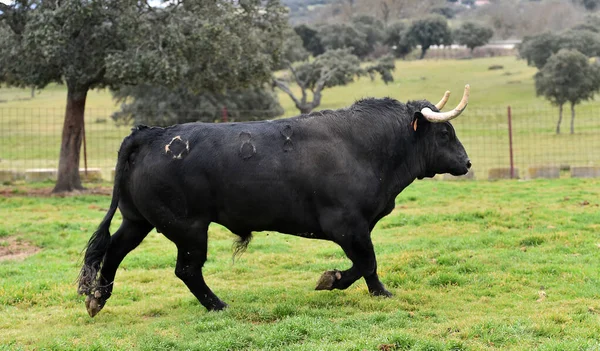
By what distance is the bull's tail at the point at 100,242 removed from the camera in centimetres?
719

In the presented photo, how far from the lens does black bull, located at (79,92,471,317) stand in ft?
23.3

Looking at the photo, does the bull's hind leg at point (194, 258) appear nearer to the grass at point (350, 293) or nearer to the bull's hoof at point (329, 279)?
the grass at point (350, 293)

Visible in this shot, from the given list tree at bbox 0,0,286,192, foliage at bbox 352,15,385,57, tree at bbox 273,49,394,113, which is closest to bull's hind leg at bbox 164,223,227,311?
tree at bbox 0,0,286,192

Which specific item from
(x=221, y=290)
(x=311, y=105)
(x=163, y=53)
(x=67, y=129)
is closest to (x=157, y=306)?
(x=221, y=290)

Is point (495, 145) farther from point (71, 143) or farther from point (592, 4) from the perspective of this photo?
point (592, 4)

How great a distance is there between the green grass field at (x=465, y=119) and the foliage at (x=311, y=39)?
29.6 feet

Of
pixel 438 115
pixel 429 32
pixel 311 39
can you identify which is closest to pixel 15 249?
pixel 438 115

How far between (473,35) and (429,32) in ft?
17.4

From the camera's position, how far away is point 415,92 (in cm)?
5466

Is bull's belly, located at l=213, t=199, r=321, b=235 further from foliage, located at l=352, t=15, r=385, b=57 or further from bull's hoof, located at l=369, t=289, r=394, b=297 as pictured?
foliage, located at l=352, t=15, r=385, b=57

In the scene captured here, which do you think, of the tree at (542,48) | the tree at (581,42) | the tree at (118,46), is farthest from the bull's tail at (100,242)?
the tree at (581,42)

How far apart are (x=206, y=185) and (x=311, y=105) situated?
112 feet

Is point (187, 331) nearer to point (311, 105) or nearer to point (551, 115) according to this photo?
point (311, 105)

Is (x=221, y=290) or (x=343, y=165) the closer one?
(x=343, y=165)
